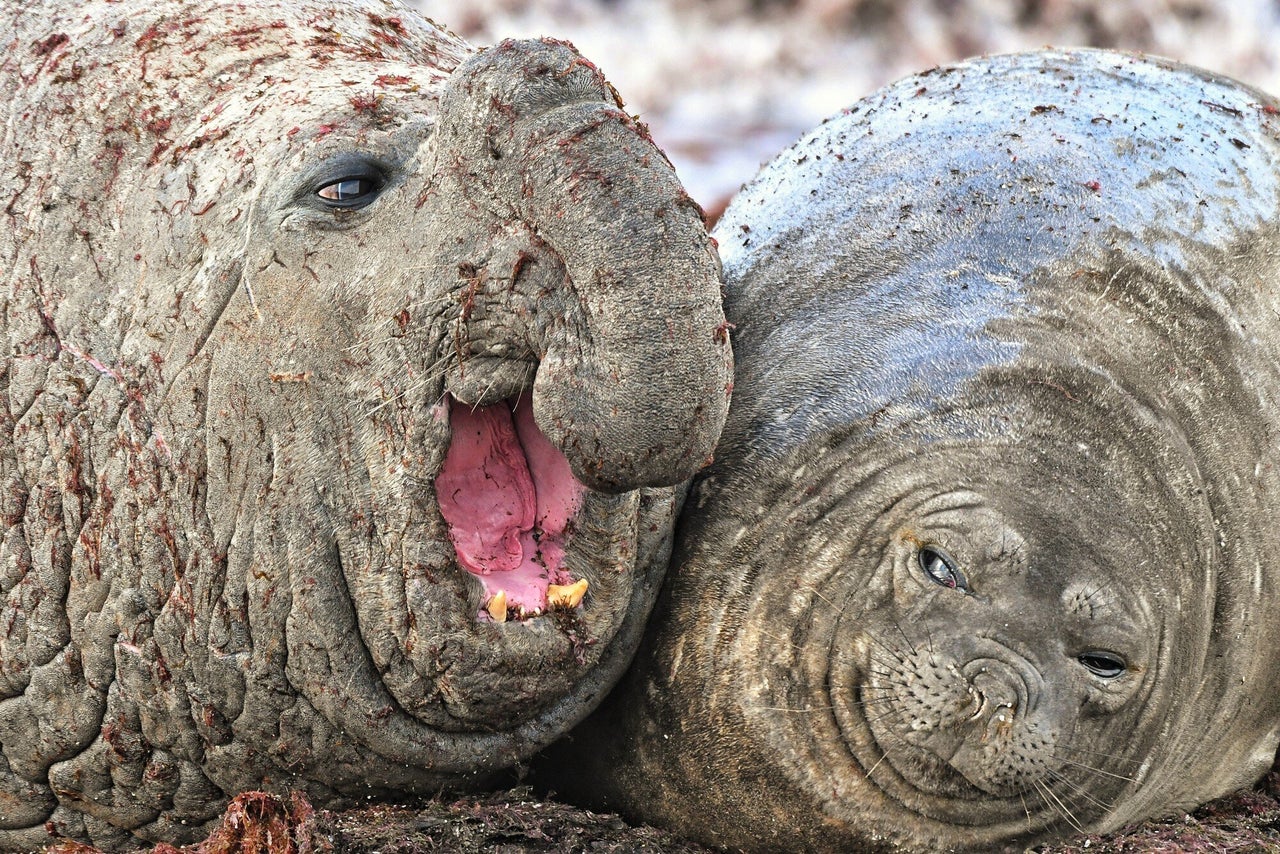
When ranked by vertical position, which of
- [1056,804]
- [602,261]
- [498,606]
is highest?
[602,261]

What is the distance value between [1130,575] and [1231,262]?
41.8 inches

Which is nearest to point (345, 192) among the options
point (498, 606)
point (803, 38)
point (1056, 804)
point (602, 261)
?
point (602, 261)

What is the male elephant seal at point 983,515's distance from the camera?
3725 millimetres

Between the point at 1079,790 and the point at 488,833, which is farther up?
the point at 1079,790

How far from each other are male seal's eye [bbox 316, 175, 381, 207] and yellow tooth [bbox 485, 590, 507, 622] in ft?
2.81

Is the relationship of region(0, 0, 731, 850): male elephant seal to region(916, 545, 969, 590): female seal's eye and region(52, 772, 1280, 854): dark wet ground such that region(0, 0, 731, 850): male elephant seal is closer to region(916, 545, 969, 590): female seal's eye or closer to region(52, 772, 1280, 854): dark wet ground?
region(52, 772, 1280, 854): dark wet ground

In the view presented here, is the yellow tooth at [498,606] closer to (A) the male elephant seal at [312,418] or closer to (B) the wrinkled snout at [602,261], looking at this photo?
(A) the male elephant seal at [312,418]

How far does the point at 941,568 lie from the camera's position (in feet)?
12.3

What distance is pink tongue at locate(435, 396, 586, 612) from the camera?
3438mm

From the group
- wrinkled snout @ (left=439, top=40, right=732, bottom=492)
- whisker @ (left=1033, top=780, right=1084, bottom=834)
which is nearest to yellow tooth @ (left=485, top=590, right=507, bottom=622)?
wrinkled snout @ (left=439, top=40, right=732, bottom=492)

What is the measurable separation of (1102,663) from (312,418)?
1.87 m

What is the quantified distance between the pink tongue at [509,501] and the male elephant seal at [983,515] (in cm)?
59

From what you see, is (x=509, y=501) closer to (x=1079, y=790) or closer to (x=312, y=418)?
(x=312, y=418)

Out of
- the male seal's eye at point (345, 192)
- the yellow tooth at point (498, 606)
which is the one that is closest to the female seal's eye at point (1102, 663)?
the yellow tooth at point (498, 606)
